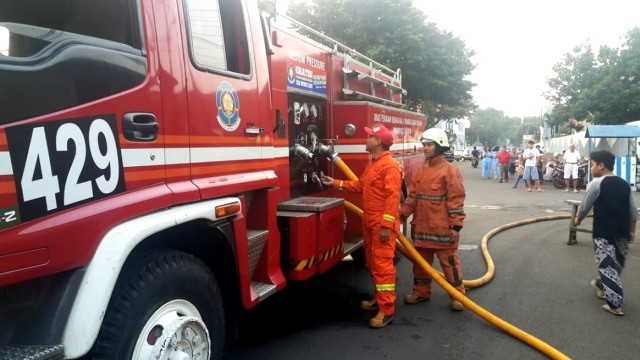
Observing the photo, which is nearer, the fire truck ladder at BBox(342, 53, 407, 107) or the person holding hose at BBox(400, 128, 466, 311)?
the person holding hose at BBox(400, 128, 466, 311)

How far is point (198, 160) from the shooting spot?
8.75ft

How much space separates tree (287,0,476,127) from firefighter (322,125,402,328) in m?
15.9

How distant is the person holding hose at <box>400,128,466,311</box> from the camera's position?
15.4 ft

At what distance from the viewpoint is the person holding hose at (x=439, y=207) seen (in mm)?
4703

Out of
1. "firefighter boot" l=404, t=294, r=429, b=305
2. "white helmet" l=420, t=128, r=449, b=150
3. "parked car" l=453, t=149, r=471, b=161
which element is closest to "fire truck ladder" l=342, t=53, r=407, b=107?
"white helmet" l=420, t=128, r=449, b=150

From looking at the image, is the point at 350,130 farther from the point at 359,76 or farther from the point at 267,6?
the point at 267,6

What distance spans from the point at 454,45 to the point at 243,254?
22.9 meters

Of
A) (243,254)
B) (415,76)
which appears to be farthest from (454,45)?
(243,254)

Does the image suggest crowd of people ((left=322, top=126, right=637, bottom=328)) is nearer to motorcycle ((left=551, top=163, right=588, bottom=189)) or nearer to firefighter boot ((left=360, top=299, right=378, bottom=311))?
firefighter boot ((left=360, top=299, right=378, bottom=311))

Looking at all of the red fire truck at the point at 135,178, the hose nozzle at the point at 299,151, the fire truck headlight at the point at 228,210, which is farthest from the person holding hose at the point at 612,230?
the fire truck headlight at the point at 228,210

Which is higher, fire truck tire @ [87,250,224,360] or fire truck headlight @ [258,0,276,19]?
fire truck headlight @ [258,0,276,19]

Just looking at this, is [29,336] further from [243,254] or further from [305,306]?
[305,306]

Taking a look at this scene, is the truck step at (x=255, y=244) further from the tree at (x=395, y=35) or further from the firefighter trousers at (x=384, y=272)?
the tree at (x=395, y=35)

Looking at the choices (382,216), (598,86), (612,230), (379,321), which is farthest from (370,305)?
(598,86)
